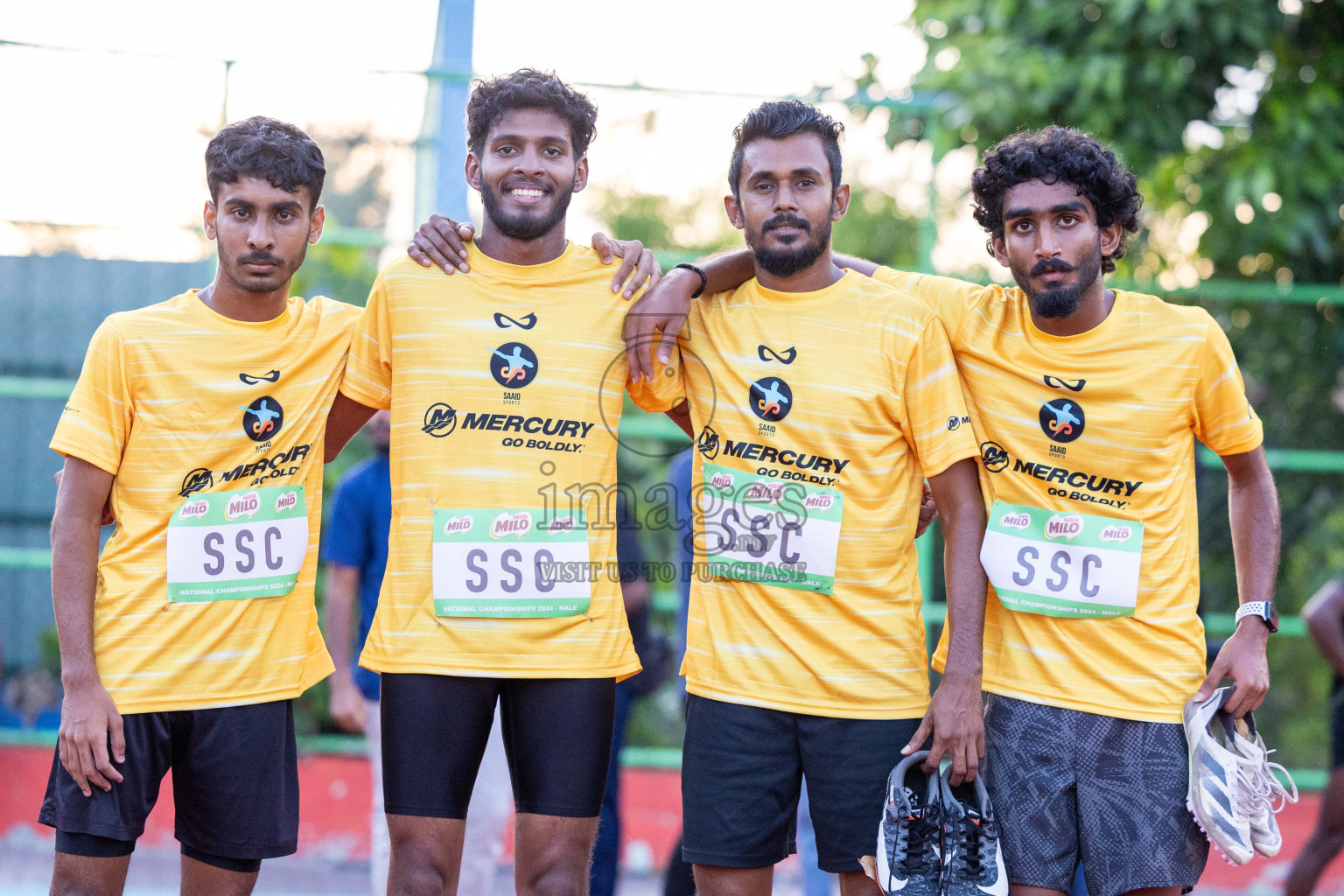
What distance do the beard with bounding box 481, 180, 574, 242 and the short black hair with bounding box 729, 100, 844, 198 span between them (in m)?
0.52

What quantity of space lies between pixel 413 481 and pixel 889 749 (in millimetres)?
1435

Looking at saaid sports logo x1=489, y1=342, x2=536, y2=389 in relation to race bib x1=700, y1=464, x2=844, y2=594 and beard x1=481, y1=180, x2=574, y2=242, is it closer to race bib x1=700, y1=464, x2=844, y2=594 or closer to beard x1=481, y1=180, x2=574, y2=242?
beard x1=481, y1=180, x2=574, y2=242

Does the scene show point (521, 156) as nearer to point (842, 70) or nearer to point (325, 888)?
point (842, 70)

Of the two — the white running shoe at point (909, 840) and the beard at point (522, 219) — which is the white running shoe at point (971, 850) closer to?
the white running shoe at point (909, 840)

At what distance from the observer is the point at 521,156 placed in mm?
3355

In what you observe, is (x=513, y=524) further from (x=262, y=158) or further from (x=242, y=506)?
(x=262, y=158)

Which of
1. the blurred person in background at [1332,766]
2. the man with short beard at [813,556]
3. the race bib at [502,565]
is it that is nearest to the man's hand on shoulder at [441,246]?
the man with short beard at [813,556]

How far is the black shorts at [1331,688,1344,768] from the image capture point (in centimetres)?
512

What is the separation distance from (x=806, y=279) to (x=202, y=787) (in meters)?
2.13

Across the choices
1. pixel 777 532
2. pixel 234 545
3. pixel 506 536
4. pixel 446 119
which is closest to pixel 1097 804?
pixel 777 532

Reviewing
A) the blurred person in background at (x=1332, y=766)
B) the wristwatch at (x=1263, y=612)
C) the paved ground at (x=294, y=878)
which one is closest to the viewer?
the wristwatch at (x=1263, y=612)

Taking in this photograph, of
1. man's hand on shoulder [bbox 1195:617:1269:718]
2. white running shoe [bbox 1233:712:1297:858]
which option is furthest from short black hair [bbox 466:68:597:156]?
white running shoe [bbox 1233:712:1297:858]

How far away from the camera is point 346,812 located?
6238 mm

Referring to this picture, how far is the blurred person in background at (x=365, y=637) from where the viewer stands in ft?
15.4
